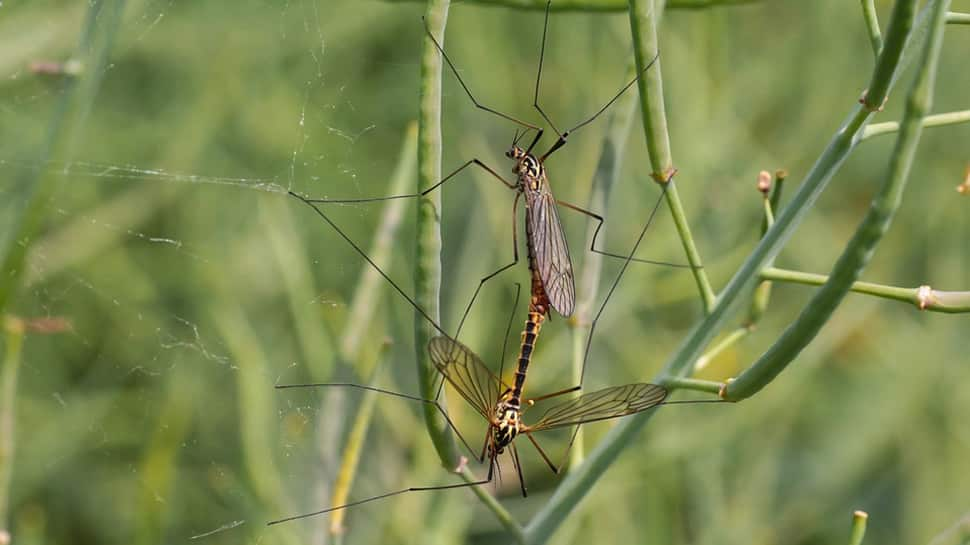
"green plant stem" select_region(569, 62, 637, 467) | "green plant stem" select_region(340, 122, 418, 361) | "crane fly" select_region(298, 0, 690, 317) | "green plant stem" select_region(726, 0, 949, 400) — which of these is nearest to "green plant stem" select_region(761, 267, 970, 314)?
"green plant stem" select_region(726, 0, 949, 400)

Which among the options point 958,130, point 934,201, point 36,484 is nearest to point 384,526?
point 36,484

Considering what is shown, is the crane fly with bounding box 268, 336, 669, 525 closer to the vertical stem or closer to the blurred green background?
the vertical stem

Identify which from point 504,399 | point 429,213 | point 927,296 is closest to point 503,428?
point 504,399

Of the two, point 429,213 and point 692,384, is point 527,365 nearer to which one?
point 692,384

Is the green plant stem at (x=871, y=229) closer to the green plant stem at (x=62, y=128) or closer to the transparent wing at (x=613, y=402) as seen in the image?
the transparent wing at (x=613, y=402)

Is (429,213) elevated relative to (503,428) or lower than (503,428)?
elevated

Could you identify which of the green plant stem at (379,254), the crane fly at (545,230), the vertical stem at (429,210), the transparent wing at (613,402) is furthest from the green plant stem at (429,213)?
the green plant stem at (379,254)
